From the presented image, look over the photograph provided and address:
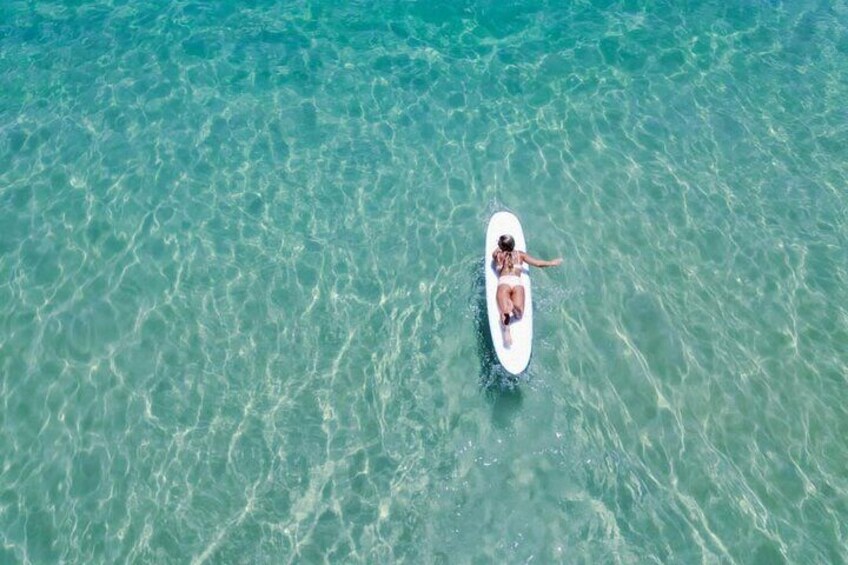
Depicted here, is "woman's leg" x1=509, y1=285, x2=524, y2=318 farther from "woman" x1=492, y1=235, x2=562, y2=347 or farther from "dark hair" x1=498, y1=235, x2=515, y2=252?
"dark hair" x1=498, y1=235, x2=515, y2=252

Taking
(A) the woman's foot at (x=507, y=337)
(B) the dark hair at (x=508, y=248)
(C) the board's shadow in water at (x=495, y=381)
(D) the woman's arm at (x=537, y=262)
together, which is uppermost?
(B) the dark hair at (x=508, y=248)

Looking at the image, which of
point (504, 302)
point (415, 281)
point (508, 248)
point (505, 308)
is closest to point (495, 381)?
point (505, 308)

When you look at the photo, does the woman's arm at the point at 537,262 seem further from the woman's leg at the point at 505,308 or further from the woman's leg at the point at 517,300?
the woman's leg at the point at 505,308

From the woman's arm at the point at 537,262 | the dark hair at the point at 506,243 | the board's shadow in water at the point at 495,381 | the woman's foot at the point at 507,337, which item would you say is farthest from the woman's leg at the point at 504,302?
the woman's arm at the point at 537,262

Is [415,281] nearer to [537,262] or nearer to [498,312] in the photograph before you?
[498,312]

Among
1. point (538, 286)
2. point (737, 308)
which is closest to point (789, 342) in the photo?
point (737, 308)

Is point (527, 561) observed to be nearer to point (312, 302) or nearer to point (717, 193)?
point (312, 302)
